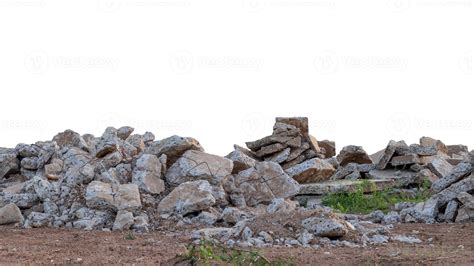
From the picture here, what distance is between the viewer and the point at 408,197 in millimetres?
17047

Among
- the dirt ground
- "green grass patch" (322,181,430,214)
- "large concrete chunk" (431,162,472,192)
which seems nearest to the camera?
the dirt ground

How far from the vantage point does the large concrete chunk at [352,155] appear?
2059 centimetres

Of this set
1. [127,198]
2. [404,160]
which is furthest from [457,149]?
[127,198]

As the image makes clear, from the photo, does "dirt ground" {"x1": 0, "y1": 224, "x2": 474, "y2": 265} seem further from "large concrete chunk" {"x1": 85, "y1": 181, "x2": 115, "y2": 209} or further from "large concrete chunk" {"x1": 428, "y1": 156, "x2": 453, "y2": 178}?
"large concrete chunk" {"x1": 428, "y1": 156, "x2": 453, "y2": 178}

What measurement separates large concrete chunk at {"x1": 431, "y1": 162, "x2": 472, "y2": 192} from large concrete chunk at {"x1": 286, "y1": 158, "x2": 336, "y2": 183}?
10.4ft

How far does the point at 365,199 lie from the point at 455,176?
2394mm

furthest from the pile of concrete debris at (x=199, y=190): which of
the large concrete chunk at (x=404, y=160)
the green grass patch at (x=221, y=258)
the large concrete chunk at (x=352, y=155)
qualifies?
the green grass patch at (x=221, y=258)

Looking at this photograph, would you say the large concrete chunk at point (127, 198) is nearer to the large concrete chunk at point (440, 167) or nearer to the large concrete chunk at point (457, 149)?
the large concrete chunk at point (440, 167)

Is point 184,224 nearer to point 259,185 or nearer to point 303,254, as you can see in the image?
point 259,185

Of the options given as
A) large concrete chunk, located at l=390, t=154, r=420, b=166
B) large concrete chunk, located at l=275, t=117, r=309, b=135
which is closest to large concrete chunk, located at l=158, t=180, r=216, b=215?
large concrete chunk, located at l=275, t=117, r=309, b=135

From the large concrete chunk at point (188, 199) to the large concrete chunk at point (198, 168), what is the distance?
2.10 ft

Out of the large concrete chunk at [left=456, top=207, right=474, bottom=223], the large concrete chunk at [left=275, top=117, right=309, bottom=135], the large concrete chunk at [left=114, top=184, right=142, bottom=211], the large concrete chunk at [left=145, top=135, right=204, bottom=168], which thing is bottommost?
the large concrete chunk at [left=456, top=207, right=474, bottom=223]

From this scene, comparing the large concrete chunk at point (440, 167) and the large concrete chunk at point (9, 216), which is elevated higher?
the large concrete chunk at point (440, 167)

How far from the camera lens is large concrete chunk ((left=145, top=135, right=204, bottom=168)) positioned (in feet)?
50.0
